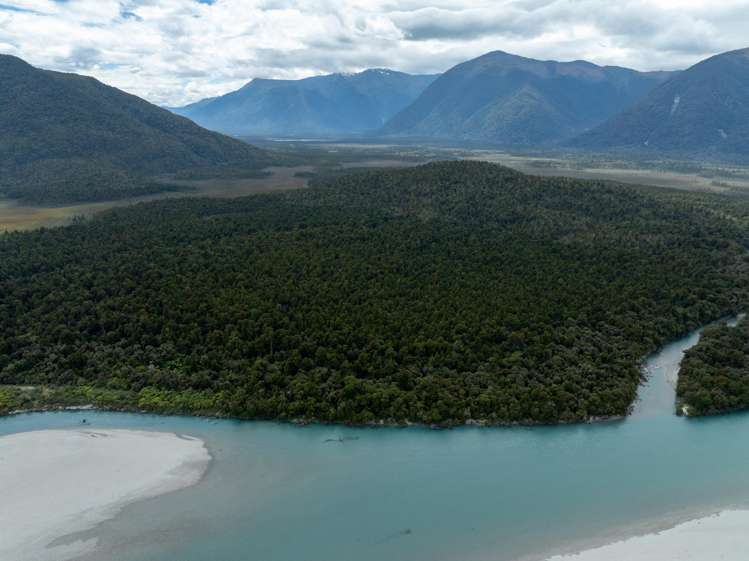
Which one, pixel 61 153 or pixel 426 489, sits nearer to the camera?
pixel 426 489

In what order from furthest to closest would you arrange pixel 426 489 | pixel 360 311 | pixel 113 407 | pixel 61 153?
1. pixel 61 153
2. pixel 360 311
3. pixel 113 407
4. pixel 426 489

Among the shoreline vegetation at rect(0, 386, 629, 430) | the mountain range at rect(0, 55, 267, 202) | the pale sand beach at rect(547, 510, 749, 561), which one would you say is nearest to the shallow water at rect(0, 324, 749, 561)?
the shoreline vegetation at rect(0, 386, 629, 430)

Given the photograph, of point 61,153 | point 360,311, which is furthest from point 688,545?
point 61,153

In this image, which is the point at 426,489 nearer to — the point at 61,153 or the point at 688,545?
the point at 688,545

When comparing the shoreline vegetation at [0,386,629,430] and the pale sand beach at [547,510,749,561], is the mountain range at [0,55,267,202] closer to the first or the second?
the shoreline vegetation at [0,386,629,430]

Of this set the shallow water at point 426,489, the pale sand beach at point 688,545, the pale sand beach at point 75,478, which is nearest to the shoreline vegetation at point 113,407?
the shallow water at point 426,489

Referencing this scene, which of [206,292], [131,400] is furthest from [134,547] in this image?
[206,292]
